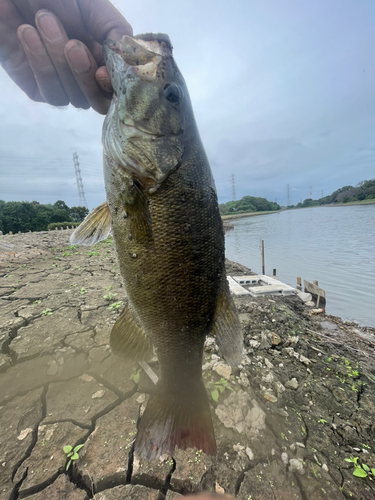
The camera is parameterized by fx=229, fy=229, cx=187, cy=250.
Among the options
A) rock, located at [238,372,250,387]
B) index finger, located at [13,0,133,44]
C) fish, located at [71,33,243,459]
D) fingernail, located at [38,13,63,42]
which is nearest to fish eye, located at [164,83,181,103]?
fish, located at [71,33,243,459]

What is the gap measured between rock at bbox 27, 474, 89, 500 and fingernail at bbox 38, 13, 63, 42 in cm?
Result: 298

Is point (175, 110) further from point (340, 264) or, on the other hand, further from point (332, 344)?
point (340, 264)

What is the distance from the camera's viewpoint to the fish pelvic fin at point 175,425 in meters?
1.47

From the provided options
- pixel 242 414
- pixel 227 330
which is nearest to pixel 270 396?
pixel 242 414

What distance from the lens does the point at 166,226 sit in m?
1.33

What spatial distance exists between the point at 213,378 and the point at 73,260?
7.86 metres

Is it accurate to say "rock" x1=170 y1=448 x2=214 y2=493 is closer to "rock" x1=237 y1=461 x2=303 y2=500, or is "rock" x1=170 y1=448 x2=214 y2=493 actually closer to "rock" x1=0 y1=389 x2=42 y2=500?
"rock" x1=237 y1=461 x2=303 y2=500

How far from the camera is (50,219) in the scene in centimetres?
4341

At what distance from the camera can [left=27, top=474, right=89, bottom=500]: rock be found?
5.01 feet

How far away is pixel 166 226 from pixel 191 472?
1.85 m

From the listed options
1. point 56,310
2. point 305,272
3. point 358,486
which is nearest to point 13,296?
point 56,310

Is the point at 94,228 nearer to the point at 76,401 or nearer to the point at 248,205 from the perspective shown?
the point at 76,401

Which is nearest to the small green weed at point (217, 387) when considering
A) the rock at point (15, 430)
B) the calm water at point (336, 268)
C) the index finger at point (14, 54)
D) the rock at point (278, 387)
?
the rock at point (278, 387)

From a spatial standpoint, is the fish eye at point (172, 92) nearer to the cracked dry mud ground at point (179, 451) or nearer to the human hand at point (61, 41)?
the human hand at point (61, 41)
